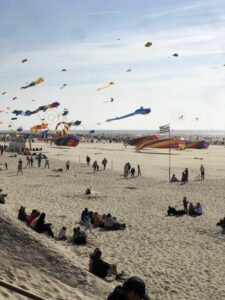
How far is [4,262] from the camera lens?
672cm

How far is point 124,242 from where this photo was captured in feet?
36.0

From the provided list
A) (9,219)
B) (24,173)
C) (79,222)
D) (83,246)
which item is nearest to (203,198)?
(79,222)

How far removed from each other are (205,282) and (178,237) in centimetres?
355

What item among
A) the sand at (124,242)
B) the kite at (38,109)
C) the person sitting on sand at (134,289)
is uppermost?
the kite at (38,109)

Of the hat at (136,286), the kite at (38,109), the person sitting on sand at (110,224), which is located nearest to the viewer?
the hat at (136,286)

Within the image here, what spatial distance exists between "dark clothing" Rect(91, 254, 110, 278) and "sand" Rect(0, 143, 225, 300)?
0.27 meters

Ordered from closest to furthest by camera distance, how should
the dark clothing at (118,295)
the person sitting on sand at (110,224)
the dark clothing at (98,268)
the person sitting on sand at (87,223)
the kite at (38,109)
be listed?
the dark clothing at (118,295) → the dark clothing at (98,268) → the person sitting on sand at (87,223) → the person sitting on sand at (110,224) → the kite at (38,109)

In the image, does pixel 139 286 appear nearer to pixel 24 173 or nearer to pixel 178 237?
pixel 178 237

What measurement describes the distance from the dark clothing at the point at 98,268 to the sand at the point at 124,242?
0.27 m

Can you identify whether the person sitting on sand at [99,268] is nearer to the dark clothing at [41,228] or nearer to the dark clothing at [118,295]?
the dark clothing at [41,228]

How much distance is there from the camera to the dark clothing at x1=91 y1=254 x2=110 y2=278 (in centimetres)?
790

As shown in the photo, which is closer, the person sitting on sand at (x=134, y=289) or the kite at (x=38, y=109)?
A: the person sitting on sand at (x=134, y=289)

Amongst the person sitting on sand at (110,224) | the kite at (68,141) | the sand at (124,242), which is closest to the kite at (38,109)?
the kite at (68,141)

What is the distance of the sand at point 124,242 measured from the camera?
22.7 feet
